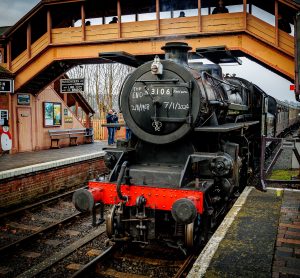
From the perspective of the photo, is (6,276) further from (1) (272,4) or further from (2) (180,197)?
(1) (272,4)

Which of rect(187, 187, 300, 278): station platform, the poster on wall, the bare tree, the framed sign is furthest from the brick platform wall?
the bare tree

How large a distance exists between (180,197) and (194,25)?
7.21m

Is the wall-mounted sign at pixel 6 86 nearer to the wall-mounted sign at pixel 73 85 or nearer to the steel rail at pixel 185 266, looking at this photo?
the wall-mounted sign at pixel 73 85

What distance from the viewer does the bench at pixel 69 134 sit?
14217mm

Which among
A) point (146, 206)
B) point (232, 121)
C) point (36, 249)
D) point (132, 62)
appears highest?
point (132, 62)

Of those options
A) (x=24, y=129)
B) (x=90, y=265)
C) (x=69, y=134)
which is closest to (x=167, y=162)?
(x=90, y=265)

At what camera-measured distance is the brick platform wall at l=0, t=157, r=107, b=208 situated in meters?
7.79

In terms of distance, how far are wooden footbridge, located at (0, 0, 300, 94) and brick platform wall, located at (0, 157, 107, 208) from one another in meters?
3.79

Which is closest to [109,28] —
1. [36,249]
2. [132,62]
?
[132,62]

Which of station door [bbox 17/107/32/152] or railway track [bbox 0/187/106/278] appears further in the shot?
station door [bbox 17/107/32/152]

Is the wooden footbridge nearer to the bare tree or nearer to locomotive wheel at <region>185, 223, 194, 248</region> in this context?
locomotive wheel at <region>185, 223, 194, 248</region>

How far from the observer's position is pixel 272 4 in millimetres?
10766

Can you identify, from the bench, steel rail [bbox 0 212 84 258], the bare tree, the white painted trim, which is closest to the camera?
steel rail [bbox 0 212 84 258]

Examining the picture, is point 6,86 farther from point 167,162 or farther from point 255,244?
point 255,244
